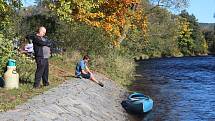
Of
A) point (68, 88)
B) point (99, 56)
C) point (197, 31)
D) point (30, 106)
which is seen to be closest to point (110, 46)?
point (99, 56)

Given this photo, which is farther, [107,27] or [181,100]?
[107,27]

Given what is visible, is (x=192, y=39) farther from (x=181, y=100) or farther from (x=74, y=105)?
(x=74, y=105)

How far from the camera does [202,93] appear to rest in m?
30.0

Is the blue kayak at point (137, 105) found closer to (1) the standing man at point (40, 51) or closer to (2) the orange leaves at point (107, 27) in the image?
(1) the standing man at point (40, 51)

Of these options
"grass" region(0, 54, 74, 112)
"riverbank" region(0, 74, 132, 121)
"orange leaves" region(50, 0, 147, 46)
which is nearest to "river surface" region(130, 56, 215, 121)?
"riverbank" region(0, 74, 132, 121)

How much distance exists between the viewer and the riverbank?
13.2 meters

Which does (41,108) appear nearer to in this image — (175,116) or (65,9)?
(65,9)

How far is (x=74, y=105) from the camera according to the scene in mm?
16109

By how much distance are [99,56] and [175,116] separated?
1028 cm

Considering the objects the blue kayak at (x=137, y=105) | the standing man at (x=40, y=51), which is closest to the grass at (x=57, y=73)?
the standing man at (x=40, y=51)

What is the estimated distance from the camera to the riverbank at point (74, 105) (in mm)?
13164

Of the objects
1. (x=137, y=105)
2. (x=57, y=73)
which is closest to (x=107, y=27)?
(x=57, y=73)

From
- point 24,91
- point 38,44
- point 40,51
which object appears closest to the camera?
point 24,91

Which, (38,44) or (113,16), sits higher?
(113,16)
